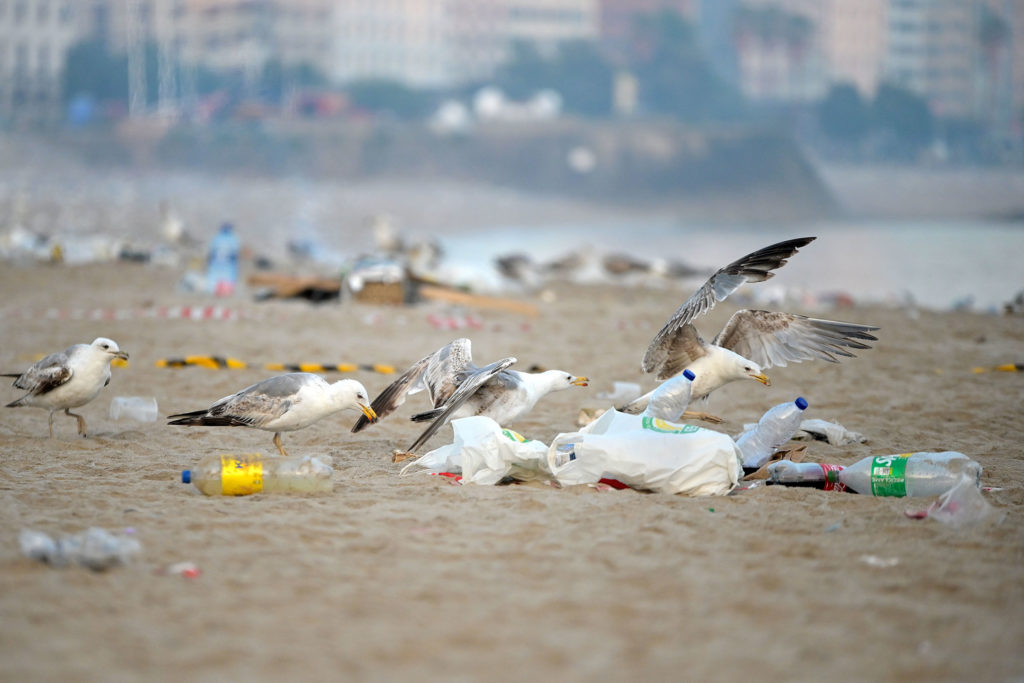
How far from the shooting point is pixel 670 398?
528 cm

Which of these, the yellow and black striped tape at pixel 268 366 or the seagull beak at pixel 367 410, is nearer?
the seagull beak at pixel 367 410

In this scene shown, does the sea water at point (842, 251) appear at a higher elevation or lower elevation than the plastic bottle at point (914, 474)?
lower

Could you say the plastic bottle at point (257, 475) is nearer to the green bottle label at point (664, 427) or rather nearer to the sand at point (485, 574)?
the sand at point (485, 574)

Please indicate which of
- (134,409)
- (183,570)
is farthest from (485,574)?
(134,409)

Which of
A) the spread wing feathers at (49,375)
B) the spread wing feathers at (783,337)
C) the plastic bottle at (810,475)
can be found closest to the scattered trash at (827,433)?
the spread wing feathers at (783,337)

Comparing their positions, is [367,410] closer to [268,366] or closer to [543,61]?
[268,366]

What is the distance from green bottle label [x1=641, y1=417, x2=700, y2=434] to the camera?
185 inches

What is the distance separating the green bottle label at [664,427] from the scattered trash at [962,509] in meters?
0.94

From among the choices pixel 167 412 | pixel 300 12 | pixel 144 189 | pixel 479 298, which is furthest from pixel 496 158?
pixel 167 412

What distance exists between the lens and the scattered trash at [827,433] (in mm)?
5914

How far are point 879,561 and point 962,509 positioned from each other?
0.69 m

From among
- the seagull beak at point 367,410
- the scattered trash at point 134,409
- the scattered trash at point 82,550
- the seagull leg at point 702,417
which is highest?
the seagull beak at point 367,410

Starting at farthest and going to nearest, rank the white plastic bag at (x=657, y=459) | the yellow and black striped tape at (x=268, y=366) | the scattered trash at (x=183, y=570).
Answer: the yellow and black striped tape at (x=268, y=366) < the white plastic bag at (x=657, y=459) < the scattered trash at (x=183, y=570)

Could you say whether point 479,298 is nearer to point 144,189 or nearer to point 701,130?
point 144,189
